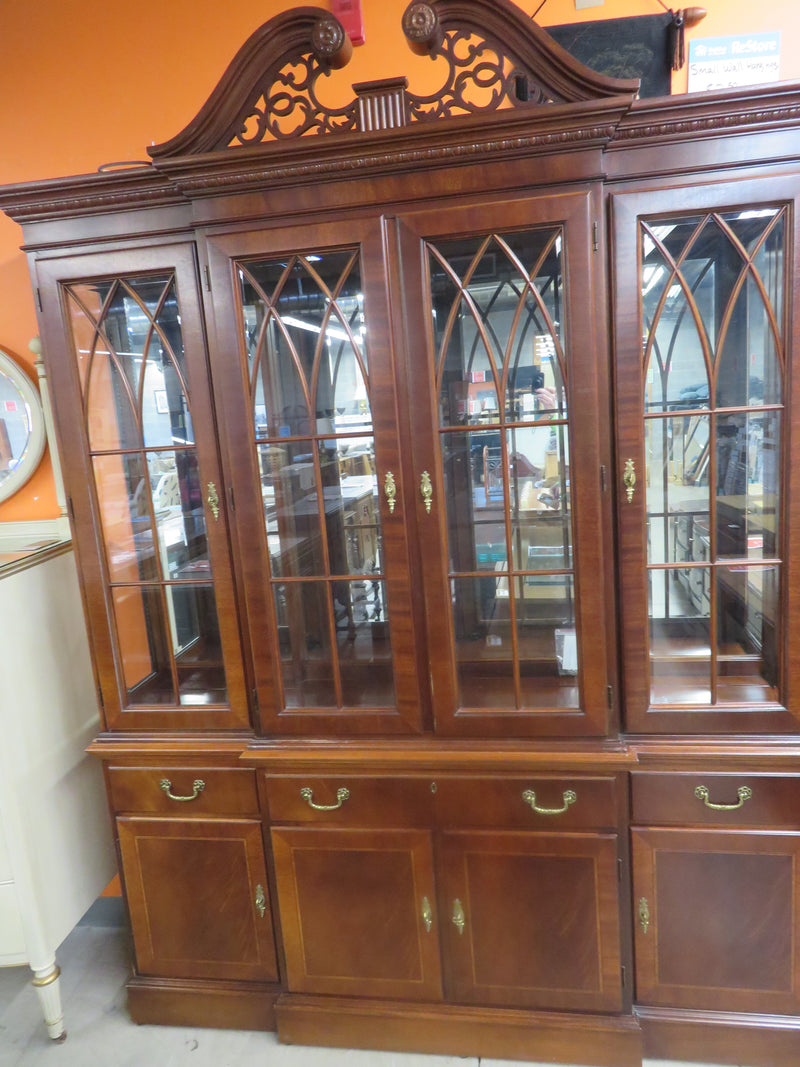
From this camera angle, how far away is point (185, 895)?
187cm

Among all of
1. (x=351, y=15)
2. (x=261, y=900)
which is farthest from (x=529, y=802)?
(x=351, y=15)

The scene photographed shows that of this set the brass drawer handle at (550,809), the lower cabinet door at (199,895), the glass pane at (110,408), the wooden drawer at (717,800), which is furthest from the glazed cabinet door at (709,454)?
the glass pane at (110,408)

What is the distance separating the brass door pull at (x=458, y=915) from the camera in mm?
1726

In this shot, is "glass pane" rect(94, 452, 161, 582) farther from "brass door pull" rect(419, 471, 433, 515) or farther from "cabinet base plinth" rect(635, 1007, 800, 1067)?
"cabinet base plinth" rect(635, 1007, 800, 1067)

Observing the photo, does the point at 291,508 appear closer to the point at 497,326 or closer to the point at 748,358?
the point at 497,326

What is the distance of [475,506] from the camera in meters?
1.66

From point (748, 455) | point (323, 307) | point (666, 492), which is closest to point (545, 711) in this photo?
point (666, 492)

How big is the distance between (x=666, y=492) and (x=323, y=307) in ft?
2.88

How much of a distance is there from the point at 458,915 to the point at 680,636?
2.80 feet

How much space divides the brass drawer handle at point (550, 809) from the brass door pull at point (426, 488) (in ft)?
2.30

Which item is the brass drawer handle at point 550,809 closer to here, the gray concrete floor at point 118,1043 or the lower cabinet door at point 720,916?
the lower cabinet door at point 720,916

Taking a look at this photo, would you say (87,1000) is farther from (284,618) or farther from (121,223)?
(121,223)

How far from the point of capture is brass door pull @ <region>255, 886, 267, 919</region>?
1.82 m

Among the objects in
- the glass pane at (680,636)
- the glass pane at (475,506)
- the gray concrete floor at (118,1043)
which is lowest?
the gray concrete floor at (118,1043)
